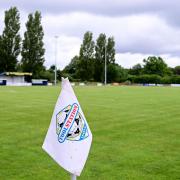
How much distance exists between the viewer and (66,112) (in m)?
4.26

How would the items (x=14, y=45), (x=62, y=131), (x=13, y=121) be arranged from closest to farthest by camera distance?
(x=62, y=131) → (x=13, y=121) → (x=14, y=45)

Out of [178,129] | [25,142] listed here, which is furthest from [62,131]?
[178,129]

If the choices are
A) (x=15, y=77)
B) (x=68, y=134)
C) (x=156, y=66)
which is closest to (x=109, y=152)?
(x=68, y=134)

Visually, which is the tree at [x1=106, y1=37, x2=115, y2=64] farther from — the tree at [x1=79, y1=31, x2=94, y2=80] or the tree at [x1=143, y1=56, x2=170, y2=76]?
the tree at [x1=143, y1=56, x2=170, y2=76]

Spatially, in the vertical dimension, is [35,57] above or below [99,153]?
above

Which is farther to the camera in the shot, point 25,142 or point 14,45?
point 14,45

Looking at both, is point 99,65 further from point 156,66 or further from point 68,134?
point 68,134

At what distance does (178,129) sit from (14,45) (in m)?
77.3

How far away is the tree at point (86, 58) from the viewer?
4154 inches

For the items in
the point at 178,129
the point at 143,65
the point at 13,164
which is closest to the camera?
the point at 13,164

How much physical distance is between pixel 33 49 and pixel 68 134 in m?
84.1

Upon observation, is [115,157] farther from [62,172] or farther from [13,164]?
[13,164]

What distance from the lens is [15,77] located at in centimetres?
8656

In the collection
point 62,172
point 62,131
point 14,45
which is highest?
point 14,45
